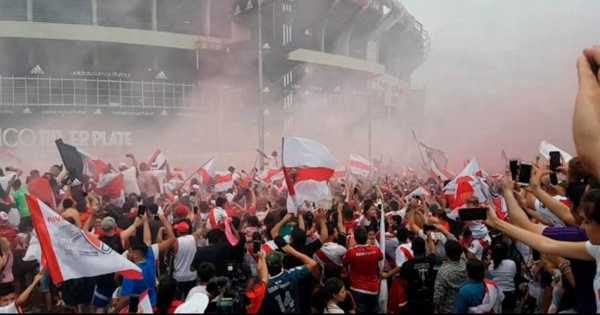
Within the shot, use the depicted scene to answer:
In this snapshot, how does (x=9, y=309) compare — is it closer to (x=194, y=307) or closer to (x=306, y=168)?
(x=194, y=307)

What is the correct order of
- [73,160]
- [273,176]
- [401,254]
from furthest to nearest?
[273,176]
[73,160]
[401,254]

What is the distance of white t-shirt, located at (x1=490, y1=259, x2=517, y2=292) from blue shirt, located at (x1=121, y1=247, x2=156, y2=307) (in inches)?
102

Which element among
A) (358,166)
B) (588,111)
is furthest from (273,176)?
(588,111)

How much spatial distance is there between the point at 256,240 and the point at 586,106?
3.40 metres

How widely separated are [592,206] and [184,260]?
341 centimetres

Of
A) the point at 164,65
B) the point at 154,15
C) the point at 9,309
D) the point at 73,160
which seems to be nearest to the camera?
the point at 9,309

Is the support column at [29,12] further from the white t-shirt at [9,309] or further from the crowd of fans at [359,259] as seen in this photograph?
the white t-shirt at [9,309]

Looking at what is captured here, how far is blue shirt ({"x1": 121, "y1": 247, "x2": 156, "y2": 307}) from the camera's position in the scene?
4184mm

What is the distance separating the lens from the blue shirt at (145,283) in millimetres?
4184

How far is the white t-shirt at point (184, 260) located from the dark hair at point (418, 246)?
6.03 ft

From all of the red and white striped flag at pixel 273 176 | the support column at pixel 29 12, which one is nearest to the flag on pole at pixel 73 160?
the red and white striped flag at pixel 273 176

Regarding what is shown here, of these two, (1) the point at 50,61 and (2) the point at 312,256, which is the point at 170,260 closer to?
(2) the point at 312,256

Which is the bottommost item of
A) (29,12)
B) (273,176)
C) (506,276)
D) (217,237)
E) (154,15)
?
(506,276)

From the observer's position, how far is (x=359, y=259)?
4469 mm
